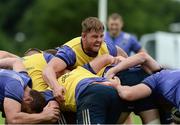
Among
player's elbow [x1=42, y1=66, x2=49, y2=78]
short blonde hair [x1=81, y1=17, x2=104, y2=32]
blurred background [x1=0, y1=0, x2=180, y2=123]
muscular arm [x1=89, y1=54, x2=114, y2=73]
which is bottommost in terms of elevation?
blurred background [x1=0, y1=0, x2=180, y2=123]

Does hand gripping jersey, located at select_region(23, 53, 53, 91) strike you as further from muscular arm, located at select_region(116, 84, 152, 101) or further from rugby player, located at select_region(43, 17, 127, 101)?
muscular arm, located at select_region(116, 84, 152, 101)

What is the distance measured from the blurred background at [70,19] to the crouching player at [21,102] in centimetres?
3784

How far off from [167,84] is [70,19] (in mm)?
42819

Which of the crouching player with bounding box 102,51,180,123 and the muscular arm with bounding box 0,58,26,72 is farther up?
the muscular arm with bounding box 0,58,26,72

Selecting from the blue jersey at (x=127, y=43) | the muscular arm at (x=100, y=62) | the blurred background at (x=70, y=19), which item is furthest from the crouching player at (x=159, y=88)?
the blurred background at (x=70, y=19)

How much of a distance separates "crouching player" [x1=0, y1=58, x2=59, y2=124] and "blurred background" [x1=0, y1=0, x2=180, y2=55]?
37.8m

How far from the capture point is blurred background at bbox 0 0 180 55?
49438 millimetres

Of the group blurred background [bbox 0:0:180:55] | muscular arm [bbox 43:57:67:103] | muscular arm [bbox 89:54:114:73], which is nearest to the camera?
muscular arm [bbox 43:57:67:103]

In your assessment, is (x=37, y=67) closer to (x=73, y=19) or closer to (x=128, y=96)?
(x=128, y=96)

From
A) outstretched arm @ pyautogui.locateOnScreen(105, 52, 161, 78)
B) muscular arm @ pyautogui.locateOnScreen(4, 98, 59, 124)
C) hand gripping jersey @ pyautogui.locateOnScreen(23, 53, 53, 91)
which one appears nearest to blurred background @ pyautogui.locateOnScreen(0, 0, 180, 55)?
hand gripping jersey @ pyautogui.locateOnScreen(23, 53, 53, 91)

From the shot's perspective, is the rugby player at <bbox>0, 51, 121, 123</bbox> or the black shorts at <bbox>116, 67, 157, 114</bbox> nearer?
the rugby player at <bbox>0, 51, 121, 123</bbox>

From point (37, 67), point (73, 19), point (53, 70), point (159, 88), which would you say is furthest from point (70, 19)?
point (159, 88)

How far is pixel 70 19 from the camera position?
4978 centimetres

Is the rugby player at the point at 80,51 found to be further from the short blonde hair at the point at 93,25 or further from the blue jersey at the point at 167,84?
the blue jersey at the point at 167,84
